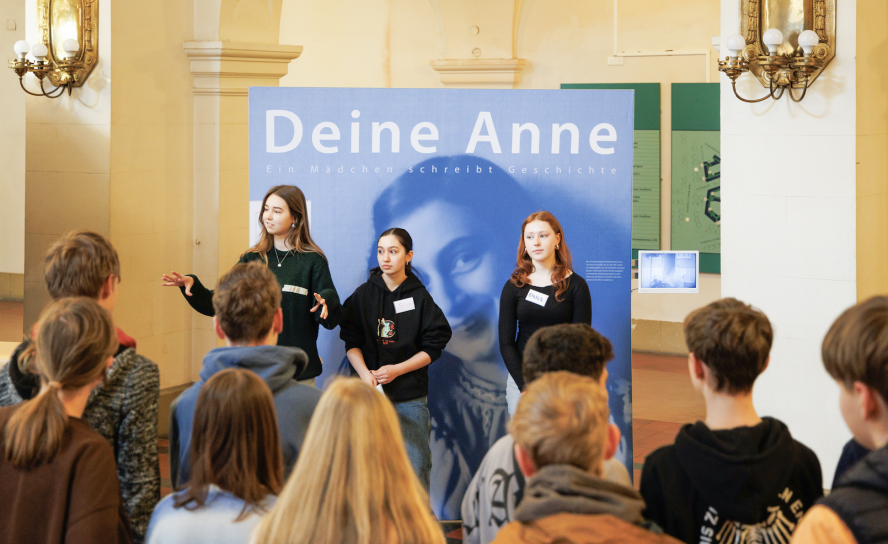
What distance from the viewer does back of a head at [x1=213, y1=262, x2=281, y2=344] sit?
2.35 metres

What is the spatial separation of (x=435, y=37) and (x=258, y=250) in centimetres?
626

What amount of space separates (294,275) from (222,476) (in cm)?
205

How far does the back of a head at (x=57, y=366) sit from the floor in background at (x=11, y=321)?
7359 millimetres

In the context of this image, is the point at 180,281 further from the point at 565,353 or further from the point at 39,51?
the point at 39,51

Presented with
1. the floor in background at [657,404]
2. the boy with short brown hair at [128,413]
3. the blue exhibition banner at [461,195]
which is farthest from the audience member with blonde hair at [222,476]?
the floor in background at [657,404]

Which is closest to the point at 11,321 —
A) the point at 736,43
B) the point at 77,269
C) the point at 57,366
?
the point at 736,43

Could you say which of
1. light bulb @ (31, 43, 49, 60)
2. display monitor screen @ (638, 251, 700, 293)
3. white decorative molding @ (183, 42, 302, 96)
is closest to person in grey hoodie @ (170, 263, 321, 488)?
display monitor screen @ (638, 251, 700, 293)

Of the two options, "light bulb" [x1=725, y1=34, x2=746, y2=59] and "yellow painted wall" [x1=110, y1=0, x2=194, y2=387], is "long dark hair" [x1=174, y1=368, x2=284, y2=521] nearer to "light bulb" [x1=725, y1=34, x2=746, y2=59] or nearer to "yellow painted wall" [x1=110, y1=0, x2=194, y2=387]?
"light bulb" [x1=725, y1=34, x2=746, y2=59]

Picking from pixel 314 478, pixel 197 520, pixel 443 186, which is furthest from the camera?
pixel 443 186

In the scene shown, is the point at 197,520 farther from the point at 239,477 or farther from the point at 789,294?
the point at 789,294

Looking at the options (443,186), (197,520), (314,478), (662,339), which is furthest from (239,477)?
(662,339)

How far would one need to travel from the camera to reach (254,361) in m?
2.28

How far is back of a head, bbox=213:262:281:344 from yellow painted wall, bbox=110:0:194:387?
13.4 ft

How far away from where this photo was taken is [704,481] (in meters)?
1.90
